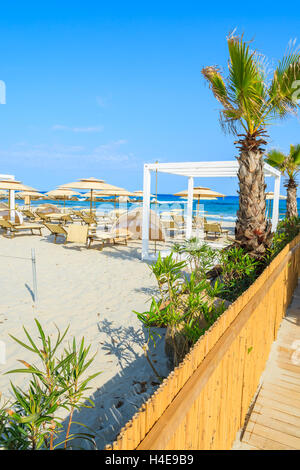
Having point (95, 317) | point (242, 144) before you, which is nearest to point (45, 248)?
point (95, 317)

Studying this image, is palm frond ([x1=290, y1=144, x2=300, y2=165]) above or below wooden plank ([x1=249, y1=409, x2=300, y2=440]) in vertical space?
above

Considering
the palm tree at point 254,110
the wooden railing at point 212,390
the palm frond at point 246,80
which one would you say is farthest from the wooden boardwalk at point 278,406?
the palm frond at point 246,80

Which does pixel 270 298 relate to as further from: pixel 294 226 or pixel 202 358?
pixel 294 226

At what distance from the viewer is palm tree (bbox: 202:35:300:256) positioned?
5.20 m

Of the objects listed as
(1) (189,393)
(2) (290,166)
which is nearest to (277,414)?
(1) (189,393)

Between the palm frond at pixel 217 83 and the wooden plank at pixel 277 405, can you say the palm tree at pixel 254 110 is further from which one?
the wooden plank at pixel 277 405

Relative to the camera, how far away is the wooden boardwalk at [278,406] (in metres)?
2.38

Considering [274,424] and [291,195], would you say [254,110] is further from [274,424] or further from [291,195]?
[291,195]

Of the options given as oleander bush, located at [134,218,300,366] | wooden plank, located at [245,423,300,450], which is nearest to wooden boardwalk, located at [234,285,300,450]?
wooden plank, located at [245,423,300,450]

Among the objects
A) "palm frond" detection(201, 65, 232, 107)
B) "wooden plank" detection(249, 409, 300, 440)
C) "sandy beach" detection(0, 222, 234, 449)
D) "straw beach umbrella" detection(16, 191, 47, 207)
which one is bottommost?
"wooden plank" detection(249, 409, 300, 440)

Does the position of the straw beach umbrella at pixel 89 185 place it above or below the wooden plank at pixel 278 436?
above

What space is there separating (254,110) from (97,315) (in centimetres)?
448

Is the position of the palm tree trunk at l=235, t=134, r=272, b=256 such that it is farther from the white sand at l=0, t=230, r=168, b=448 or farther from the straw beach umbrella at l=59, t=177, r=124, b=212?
the straw beach umbrella at l=59, t=177, r=124, b=212

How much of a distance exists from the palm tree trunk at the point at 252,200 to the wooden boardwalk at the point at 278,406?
1.79 metres
